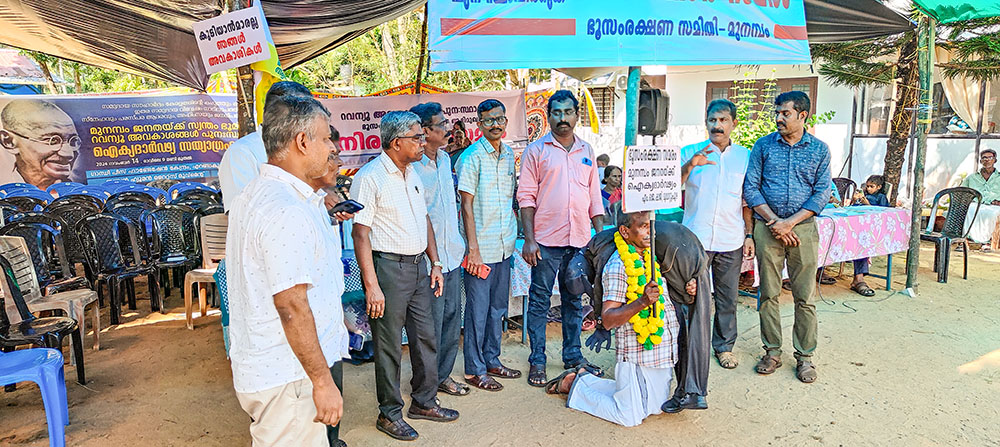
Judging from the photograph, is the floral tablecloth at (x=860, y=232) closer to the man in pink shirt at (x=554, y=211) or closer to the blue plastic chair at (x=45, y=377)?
the man in pink shirt at (x=554, y=211)

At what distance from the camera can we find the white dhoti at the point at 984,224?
7.97 m

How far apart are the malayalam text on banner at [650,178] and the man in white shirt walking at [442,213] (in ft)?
3.73

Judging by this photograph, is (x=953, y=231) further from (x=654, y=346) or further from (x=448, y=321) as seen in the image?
(x=448, y=321)

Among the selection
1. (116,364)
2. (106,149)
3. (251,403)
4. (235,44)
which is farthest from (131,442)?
(106,149)

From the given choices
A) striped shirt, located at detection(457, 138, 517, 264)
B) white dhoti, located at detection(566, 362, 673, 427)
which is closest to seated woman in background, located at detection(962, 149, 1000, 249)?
white dhoti, located at detection(566, 362, 673, 427)

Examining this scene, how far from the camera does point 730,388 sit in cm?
411

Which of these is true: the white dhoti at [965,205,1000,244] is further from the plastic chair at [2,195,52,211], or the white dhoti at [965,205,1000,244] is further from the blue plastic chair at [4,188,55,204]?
the blue plastic chair at [4,188,55,204]

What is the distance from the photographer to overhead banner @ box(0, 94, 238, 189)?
10.2 metres

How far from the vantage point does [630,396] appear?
3.53 metres

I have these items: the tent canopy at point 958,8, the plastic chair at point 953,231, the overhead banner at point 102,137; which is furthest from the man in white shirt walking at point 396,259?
the overhead banner at point 102,137

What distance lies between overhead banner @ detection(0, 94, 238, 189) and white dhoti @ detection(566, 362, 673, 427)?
992 cm

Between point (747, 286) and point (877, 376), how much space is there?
205 centimetres

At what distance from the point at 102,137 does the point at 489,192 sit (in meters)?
9.44

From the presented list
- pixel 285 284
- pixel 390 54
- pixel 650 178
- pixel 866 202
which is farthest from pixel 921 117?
pixel 390 54
